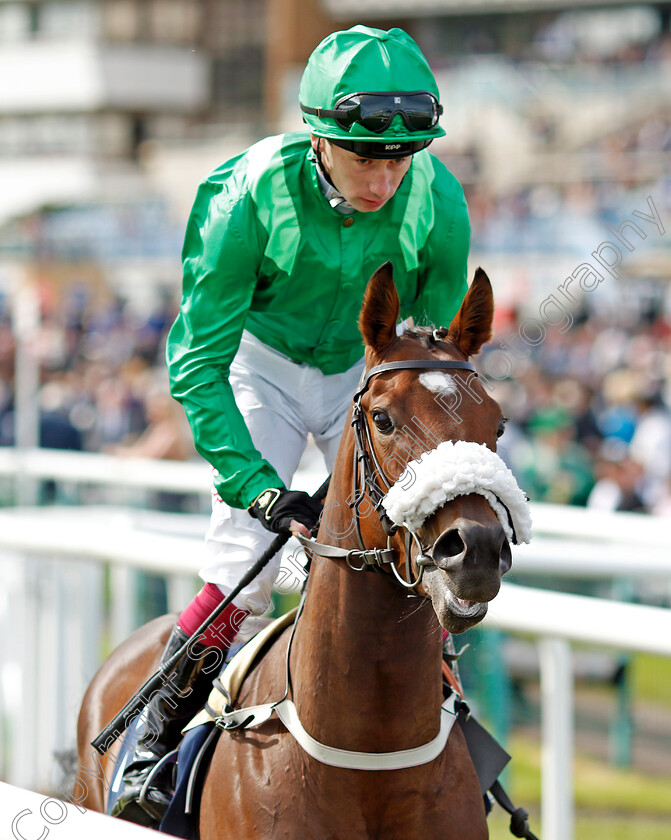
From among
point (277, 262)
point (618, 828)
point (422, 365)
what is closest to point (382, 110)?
point (277, 262)

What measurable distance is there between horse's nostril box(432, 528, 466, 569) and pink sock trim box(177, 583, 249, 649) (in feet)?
3.22

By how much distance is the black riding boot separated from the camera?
267cm

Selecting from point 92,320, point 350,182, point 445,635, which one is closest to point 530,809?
point 445,635

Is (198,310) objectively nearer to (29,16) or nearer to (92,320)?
(92,320)

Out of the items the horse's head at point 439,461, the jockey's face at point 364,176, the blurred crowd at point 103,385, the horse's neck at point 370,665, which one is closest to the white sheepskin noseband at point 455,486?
the horse's head at point 439,461

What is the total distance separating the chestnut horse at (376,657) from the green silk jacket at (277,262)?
1.22 feet

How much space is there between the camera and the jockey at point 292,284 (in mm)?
2404

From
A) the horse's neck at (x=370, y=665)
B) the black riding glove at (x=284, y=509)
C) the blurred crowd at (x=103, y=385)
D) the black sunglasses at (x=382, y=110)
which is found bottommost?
the blurred crowd at (x=103, y=385)

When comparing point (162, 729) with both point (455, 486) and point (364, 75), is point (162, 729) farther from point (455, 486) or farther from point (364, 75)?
point (364, 75)

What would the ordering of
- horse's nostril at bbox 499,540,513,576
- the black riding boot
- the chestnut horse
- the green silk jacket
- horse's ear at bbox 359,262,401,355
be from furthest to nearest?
the black riding boot, the green silk jacket, horse's ear at bbox 359,262,401,355, the chestnut horse, horse's nostril at bbox 499,540,513,576

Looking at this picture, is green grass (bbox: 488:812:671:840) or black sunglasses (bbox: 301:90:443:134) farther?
green grass (bbox: 488:812:671:840)

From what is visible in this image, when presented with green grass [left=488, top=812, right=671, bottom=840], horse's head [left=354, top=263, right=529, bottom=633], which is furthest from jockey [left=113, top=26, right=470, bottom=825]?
green grass [left=488, top=812, right=671, bottom=840]

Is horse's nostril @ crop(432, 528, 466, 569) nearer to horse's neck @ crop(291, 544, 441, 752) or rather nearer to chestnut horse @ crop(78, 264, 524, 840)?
chestnut horse @ crop(78, 264, 524, 840)

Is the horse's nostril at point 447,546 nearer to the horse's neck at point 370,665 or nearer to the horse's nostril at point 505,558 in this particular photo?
the horse's nostril at point 505,558
